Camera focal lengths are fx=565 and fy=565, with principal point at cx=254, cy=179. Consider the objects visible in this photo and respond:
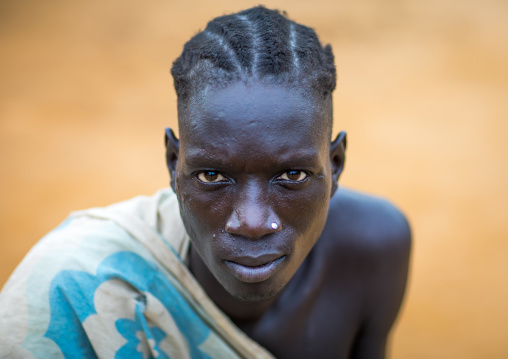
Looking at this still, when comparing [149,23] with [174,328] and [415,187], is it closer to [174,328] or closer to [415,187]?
[415,187]

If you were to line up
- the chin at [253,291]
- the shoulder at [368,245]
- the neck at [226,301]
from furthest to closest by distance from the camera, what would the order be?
the shoulder at [368,245] → the neck at [226,301] → the chin at [253,291]

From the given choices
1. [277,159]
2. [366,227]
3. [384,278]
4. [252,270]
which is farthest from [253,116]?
[384,278]

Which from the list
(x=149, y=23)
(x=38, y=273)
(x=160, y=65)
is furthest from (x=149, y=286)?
(x=149, y=23)

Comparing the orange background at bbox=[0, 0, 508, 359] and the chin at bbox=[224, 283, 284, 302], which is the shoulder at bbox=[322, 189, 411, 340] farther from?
the orange background at bbox=[0, 0, 508, 359]

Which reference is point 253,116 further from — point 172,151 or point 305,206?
point 172,151

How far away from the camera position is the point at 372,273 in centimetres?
222

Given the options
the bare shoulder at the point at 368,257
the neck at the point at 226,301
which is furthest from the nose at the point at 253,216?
the bare shoulder at the point at 368,257

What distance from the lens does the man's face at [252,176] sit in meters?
1.46

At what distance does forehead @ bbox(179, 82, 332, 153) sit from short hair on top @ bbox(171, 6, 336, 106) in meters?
0.03

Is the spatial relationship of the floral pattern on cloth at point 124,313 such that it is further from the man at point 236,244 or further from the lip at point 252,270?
the lip at point 252,270

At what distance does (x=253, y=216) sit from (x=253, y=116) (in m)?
0.26

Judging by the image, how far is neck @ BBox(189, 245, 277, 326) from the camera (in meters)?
1.93

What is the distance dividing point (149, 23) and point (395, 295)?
5.44m

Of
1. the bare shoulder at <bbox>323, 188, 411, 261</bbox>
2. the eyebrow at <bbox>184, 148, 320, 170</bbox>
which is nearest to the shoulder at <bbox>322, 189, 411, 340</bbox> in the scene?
the bare shoulder at <bbox>323, 188, 411, 261</bbox>
